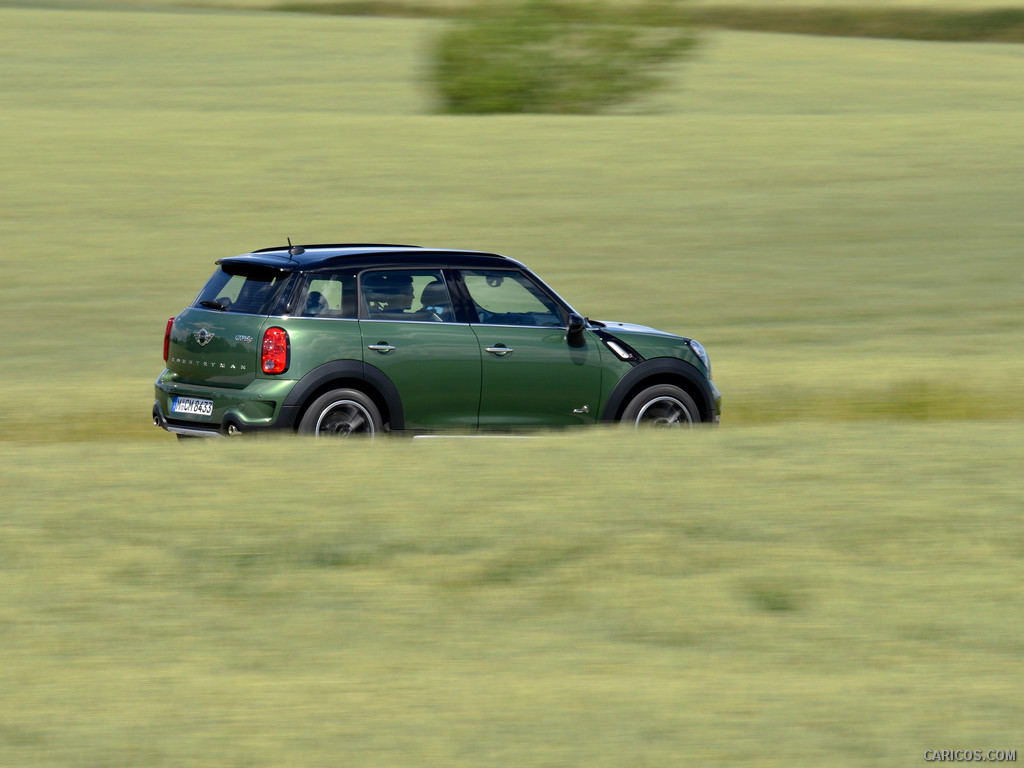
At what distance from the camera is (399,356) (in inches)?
374

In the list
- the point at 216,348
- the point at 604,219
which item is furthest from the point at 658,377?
the point at 604,219

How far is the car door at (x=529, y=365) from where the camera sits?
987 centimetres

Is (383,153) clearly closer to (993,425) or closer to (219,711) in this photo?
(993,425)

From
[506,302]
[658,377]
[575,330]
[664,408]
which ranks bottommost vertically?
[664,408]

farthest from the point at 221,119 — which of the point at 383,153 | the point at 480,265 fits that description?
the point at 480,265

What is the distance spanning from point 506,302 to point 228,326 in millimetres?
2116

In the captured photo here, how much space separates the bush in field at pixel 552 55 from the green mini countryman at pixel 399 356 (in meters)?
23.4

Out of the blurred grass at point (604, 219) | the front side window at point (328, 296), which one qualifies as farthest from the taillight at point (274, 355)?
the blurred grass at point (604, 219)

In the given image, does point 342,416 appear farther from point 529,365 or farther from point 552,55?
point 552,55

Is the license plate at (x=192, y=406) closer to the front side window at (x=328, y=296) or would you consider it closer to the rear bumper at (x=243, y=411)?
the rear bumper at (x=243, y=411)

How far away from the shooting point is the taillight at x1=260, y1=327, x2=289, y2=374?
9.12 metres

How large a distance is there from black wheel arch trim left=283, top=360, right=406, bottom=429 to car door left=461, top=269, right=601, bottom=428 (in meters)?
0.63

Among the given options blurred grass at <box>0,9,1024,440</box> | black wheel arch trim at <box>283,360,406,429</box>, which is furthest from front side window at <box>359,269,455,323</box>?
blurred grass at <box>0,9,1024,440</box>

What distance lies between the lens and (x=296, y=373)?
9.12m
